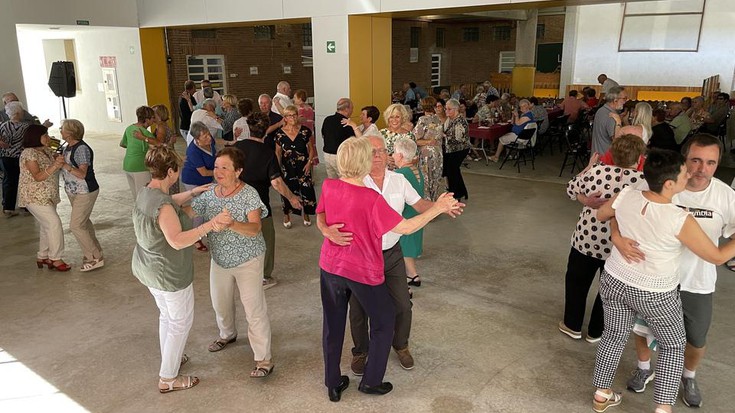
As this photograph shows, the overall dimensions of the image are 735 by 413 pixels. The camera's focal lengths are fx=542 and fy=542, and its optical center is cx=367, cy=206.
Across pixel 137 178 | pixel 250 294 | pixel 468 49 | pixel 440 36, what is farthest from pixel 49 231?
pixel 468 49

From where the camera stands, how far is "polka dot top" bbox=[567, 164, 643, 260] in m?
3.30

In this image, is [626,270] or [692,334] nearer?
[626,270]

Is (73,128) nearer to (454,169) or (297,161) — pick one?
(297,161)

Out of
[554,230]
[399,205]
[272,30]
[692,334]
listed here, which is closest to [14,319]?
[399,205]

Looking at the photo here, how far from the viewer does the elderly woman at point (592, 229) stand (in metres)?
3.26

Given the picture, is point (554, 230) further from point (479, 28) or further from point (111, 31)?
point (479, 28)

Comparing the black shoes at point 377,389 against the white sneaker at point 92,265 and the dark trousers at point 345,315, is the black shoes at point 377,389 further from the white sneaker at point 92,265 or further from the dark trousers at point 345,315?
the white sneaker at point 92,265

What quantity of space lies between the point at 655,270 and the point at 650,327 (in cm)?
37

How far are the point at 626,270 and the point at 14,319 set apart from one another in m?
4.50

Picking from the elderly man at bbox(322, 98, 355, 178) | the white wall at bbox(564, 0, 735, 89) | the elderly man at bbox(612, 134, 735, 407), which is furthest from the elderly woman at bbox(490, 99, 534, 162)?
the white wall at bbox(564, 0, 735, 89)

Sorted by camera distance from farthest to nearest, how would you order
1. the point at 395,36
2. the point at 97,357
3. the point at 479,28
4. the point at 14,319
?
the point at 479,28
the point at 395,36
the point at 14,319
the point at 97,357

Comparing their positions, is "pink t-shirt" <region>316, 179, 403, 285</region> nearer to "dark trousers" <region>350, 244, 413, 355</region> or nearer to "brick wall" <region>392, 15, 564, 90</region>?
"dark trousers" <region>350, 244, 413, 355</region>

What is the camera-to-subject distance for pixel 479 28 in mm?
22281

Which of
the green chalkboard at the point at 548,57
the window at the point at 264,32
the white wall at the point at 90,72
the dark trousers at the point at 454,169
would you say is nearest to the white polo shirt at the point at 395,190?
Answer: the dark trousers at the point at 454,169
